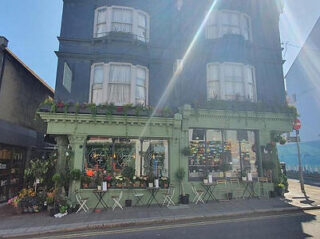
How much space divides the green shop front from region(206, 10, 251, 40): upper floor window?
5.56 meters

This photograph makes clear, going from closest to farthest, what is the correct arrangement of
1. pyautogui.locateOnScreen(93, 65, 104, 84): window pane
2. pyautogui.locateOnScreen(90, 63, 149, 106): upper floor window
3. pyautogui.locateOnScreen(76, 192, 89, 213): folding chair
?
pyautogui.locateOnScreen(76, 192, 89, 213): folding chair < pyautogui.locateOnScreen(90, 63, 149, 106): upper floor window < pyautogui.locateOnScreen(93, 65, 104, 84): window pane

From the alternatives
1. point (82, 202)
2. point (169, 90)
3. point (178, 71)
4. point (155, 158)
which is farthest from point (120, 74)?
point (82, 202)

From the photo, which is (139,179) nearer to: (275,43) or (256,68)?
(256,68)

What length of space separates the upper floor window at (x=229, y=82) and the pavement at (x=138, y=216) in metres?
6.30

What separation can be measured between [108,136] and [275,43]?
1317 centimetres

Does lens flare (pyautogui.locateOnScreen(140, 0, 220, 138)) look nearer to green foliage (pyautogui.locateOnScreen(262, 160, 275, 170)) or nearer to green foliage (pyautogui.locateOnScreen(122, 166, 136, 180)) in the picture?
green foliage (pyautogui.locateOnScreen(122, 166, 136, 180))

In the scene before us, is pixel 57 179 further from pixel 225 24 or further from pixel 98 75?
pixel 225 24

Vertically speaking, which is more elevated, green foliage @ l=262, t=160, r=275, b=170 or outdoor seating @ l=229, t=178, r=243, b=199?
green foliage @ l=262, t=160, r=275, b=170

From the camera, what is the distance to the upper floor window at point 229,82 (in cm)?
1304

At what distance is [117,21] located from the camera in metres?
12.4

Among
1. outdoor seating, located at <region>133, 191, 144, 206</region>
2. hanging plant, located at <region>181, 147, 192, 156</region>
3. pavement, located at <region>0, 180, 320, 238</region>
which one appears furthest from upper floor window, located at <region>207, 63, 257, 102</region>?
outdoor seating, located at <region>133, 191, 144, 206</region>

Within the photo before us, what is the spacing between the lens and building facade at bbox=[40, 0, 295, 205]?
10969 mm

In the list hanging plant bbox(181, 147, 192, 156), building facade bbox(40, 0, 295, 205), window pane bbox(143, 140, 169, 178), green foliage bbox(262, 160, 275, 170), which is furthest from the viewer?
green foliage bbox(262, 160, 275, 170)

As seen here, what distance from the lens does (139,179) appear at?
10.9 metres
